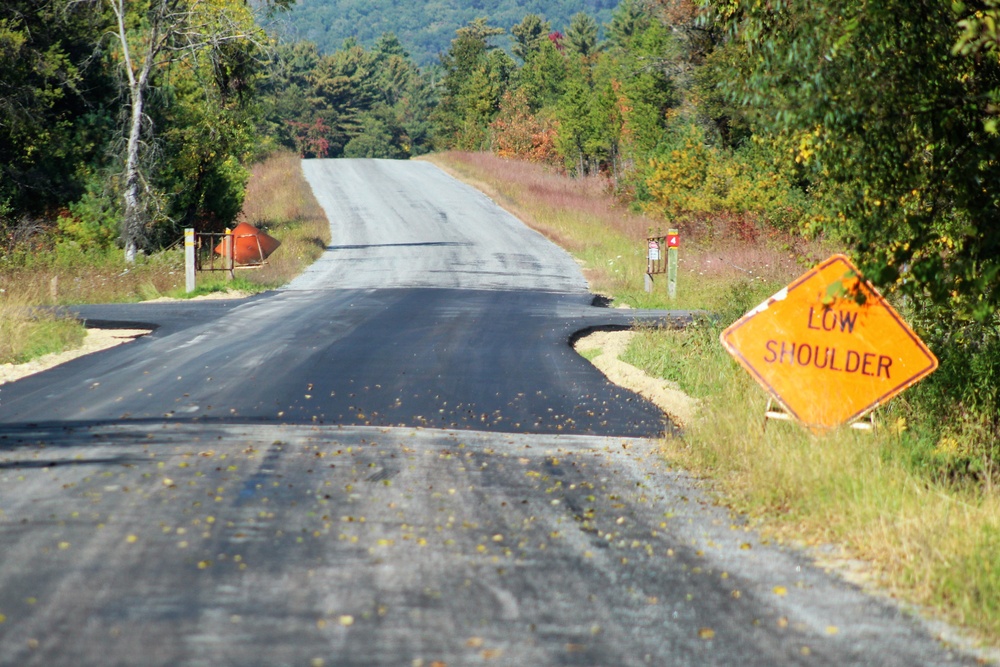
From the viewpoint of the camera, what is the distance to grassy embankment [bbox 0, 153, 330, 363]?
58.1 feet

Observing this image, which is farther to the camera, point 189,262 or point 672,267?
point 189,262

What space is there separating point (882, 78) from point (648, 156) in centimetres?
3852

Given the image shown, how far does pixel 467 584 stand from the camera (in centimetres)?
585

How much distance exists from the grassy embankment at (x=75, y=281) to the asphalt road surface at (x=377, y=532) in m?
2.12

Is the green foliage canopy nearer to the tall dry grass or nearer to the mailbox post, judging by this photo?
the mailbox post

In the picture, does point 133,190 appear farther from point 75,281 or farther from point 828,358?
point 828,358

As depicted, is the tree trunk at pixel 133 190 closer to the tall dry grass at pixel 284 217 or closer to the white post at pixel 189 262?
the tall dry grass at pixel 284 217

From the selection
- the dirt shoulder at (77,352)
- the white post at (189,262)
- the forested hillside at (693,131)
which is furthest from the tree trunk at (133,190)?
the dirt shoulder at (77,352)

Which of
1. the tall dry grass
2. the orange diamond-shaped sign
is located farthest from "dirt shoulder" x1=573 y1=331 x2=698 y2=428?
the tall dry grass

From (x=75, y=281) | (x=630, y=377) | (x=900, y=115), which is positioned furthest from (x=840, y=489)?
(x=75, y=281)

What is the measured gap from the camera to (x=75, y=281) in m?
26.8

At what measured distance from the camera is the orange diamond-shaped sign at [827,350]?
9352 mm

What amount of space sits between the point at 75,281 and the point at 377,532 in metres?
22.1

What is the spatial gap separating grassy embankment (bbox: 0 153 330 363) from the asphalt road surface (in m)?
→ 2.12
